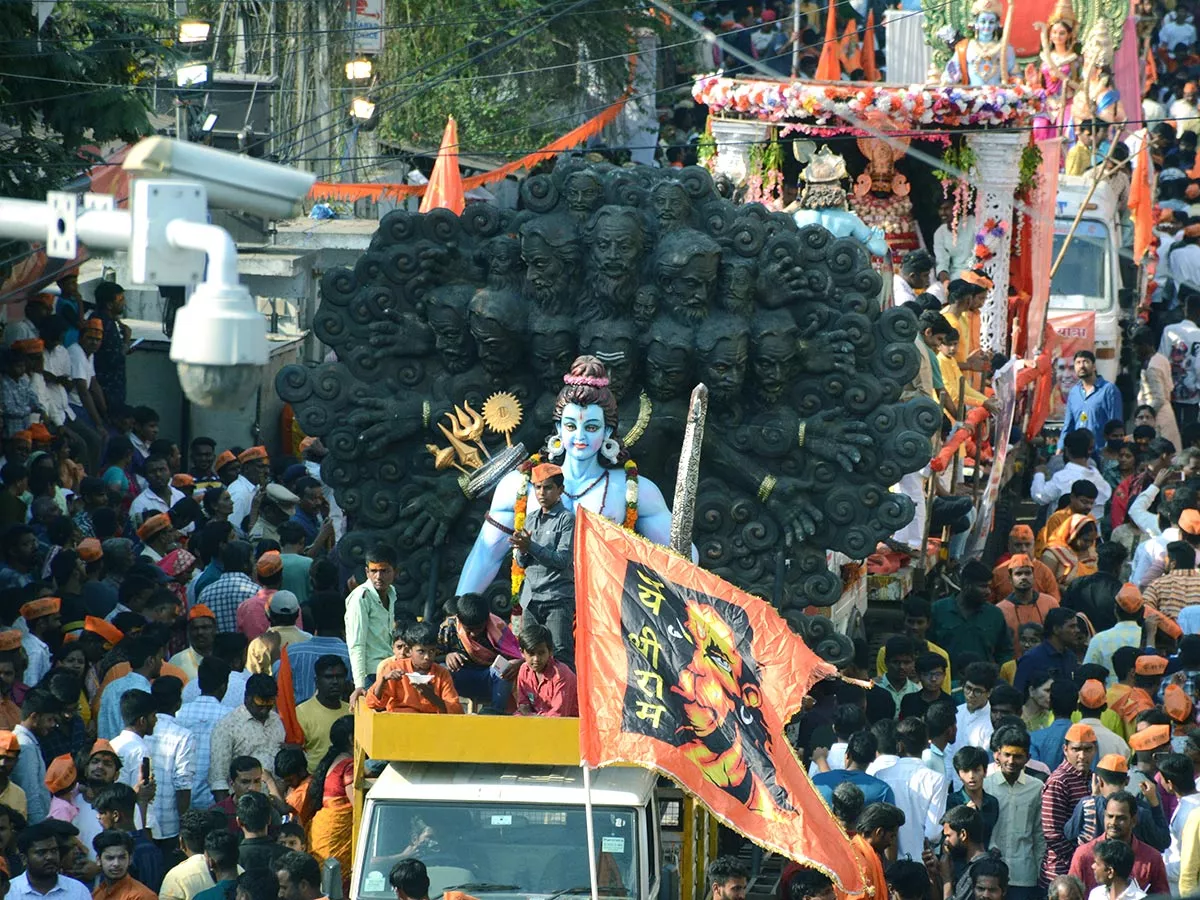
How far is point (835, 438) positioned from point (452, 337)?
2238 millimetres

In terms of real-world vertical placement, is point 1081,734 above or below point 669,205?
below

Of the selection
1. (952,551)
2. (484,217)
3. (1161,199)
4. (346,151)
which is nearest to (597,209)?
(484,217)

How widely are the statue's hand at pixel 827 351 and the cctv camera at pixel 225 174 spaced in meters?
7.70

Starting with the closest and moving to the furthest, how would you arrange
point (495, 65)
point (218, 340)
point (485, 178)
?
point (218, 340) → point (485, 178) → point (495, 65)

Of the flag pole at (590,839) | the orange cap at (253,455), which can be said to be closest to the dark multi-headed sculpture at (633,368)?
the orange cap at (253,455)

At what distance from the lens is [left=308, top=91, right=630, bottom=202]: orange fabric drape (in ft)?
79.7

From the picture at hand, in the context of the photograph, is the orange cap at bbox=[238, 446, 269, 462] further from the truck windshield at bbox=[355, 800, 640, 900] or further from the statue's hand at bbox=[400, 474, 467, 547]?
the truck windshield at bbox=[355, 800, 640, 900]

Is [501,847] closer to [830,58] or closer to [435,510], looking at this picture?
[435,510]

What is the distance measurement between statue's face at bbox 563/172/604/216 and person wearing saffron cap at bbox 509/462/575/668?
2196 millimetres

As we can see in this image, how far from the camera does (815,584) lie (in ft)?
46.8

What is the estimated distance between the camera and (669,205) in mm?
14164

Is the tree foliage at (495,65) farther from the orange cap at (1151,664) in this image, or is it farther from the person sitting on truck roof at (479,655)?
the person sitting on truck roof at (479,655)

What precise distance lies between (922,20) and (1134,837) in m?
18.4

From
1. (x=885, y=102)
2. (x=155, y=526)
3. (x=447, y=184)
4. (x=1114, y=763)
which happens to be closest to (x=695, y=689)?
(x=1114, y=763)
